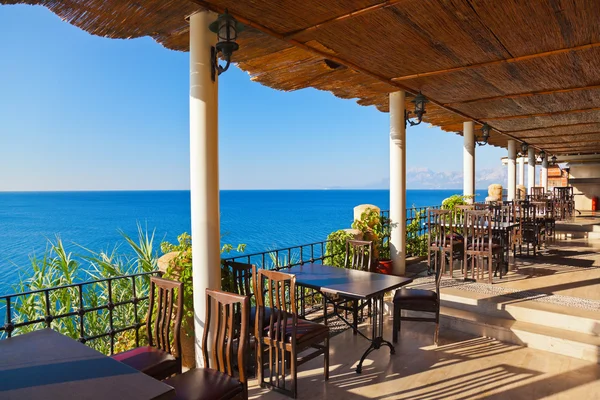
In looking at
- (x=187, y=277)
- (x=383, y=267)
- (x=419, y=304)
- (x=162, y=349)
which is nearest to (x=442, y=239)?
(x=383, y=267)

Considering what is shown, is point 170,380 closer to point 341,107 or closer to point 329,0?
point 329,0

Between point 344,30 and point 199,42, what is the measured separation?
137 cm

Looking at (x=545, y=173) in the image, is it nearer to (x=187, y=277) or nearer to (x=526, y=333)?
(x=526, y=333)

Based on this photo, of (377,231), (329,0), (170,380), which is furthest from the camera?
(377,231)

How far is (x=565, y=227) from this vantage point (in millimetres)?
11508

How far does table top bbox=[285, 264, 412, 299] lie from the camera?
3.34 meters

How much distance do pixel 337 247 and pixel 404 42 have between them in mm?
2923

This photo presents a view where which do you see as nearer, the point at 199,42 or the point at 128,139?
the point at 199,42

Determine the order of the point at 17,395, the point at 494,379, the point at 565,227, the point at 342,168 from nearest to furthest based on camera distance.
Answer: the point at 17,395 < the point at 494,379 < the point at 565,227 < the point at 342,168

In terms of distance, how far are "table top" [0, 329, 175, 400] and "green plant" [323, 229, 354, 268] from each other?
3849mm

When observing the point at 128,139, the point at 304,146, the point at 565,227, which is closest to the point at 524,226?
the point at 565,227

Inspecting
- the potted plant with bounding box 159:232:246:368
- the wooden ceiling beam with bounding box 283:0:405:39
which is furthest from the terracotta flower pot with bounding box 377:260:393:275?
the wooden ceiling beam with bounding box 283:0:405:39

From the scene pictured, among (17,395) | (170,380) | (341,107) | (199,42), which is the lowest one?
(170,380)

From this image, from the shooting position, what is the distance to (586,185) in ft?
63.6
